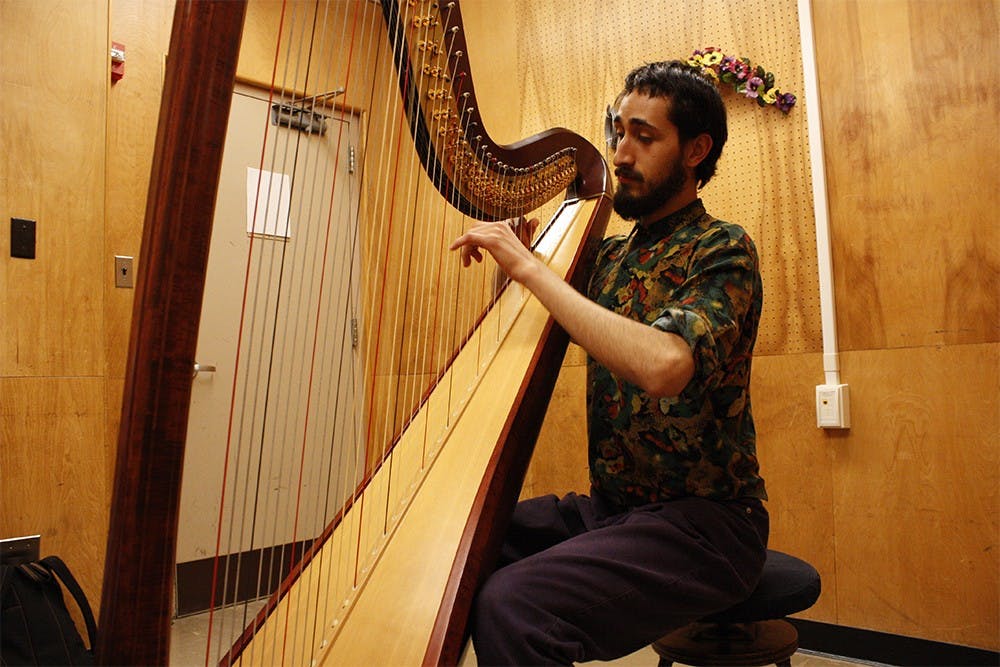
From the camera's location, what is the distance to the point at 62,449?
7.98 feet

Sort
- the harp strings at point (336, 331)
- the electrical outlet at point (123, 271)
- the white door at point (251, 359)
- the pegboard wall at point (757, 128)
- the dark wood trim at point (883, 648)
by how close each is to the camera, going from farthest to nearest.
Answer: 1. the white door at point (251, 359)
2. the electrical outlet at point (123, 271)
3. the pegboard wall at point (757, 128)
4. the dark wood trim at point (883, 648)
5. the harp strings at point (336, 331)

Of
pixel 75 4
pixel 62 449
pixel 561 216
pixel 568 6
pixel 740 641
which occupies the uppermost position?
pixel 568 6

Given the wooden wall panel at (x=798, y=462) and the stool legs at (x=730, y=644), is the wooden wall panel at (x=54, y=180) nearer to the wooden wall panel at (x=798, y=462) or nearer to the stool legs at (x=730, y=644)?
the stool legs at (x=730, y=644)

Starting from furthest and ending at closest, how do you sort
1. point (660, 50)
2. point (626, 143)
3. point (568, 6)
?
point (568, 6), point (660, 50), point (626, 143)

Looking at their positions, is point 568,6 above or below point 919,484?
above

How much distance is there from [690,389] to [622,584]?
0.36 m

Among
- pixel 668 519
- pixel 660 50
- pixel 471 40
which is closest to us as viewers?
pixel 668 519

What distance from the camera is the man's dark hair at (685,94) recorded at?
4.89 ft

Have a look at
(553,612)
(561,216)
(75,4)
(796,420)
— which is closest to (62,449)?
(75,4)

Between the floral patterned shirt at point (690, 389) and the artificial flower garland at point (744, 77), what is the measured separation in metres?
1.25

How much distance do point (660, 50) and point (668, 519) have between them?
6.94 feet

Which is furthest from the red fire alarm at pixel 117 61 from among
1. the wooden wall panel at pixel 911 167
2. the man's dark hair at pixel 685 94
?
the wooden wall panel at pixel 911 167

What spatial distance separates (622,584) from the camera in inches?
44.2

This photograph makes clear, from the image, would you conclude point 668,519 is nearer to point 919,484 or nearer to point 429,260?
point 919,484
